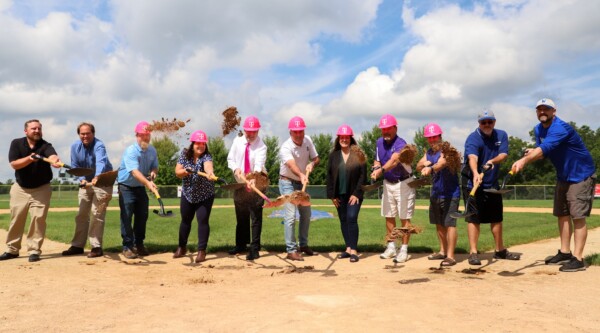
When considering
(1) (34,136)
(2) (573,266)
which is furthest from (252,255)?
(2) (573,266)

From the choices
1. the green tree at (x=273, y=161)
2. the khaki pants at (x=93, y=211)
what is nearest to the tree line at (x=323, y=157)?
the green tree at (x=273, y=161)

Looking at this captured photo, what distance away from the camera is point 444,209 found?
6758mm

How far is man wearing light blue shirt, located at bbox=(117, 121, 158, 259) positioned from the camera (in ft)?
23.8

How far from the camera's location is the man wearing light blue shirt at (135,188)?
23.8 ft

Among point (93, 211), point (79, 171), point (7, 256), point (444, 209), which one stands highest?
point (79, 171)

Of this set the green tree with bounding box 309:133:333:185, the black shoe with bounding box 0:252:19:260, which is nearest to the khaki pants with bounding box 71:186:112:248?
the black shoe with bounding box 0:252:19:260

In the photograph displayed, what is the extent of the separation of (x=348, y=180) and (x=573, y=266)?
3.10 metres

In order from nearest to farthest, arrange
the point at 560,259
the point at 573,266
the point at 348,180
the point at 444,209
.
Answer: the point at 573,266 → the point at 560,259 → the point at 444,209 → the point at 348,180

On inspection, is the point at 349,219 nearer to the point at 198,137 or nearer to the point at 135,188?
the point at 198,137

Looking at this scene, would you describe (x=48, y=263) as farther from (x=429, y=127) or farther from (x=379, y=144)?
(x=429, y=127)

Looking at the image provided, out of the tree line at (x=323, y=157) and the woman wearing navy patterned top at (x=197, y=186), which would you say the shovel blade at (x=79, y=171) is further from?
the tree line at (x=323, y=157)

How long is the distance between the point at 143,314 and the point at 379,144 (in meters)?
4.28

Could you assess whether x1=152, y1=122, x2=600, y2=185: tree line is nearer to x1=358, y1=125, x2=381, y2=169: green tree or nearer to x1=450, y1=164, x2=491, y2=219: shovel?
x1=358, y1=125, x2=381, y2=169: green tree

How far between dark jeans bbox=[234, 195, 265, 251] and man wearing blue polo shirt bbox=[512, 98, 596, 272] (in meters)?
3.73
